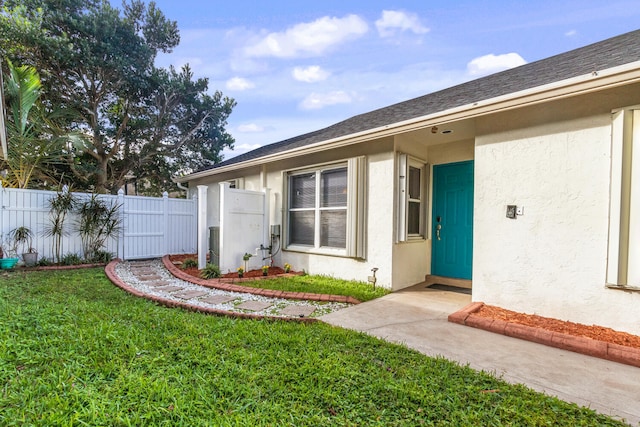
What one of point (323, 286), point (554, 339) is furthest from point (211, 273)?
point (554, 339)

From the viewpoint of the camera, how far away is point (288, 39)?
9.13 metres

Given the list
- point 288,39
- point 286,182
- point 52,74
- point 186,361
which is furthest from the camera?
point 52,74

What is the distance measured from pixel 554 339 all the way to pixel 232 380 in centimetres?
326

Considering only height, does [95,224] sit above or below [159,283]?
above

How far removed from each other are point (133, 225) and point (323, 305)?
21.7ft

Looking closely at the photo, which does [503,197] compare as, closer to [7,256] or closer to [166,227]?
[166,227]

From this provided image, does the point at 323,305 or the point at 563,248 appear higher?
the point at 563,248

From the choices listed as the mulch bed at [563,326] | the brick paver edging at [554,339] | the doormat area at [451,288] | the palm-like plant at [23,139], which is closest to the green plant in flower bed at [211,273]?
the doormat area at [451,288]

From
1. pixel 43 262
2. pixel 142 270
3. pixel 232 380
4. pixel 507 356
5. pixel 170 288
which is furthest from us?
pixel 142 270

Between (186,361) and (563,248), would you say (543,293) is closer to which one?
(563,248)

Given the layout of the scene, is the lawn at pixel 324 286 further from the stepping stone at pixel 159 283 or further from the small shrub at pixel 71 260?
the small shrub at pixel 71 260

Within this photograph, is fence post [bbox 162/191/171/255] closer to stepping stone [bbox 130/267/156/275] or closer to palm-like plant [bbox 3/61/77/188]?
stepping stone [bbox 130/267/156/275]

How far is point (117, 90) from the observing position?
41.0ft

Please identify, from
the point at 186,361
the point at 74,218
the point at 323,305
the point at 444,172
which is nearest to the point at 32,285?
the point at 74,218
